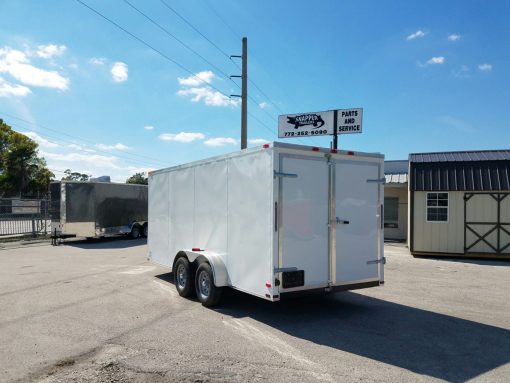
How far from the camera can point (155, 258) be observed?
1048 cm

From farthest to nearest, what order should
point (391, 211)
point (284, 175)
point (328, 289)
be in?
1. point (391, 211)
2. point (328, 289)
3. point (284, 175)

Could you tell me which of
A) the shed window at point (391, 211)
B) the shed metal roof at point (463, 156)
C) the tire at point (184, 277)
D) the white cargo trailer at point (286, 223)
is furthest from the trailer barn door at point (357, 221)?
the shed window at point (391, 211)

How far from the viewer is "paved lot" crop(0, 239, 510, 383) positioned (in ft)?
15.3

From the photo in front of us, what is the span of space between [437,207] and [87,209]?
15765 mm

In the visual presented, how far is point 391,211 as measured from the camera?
22.0 m

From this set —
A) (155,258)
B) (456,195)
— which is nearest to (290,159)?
(155,258)

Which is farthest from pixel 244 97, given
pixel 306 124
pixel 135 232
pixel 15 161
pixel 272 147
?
pixel 15 161

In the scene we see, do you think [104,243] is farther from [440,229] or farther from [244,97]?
[440,229]

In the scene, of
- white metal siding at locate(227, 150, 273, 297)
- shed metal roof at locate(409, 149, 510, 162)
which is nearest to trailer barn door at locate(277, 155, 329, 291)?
white metal siding at locate(227, 150, 273, 297)

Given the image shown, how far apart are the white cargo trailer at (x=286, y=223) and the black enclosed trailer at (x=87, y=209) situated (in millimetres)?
13271

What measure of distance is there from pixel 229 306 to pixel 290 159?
10.4 ft

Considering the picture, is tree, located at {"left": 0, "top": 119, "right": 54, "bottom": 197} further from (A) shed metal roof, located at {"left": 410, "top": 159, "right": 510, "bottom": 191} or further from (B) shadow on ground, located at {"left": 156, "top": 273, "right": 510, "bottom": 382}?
(B) shadow on ground, located at {"left": 156, "top": 273, "right": 510, "bottom": 382}

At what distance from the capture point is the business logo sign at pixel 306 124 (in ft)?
57.6

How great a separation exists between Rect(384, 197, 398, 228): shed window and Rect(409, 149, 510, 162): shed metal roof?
525cm
